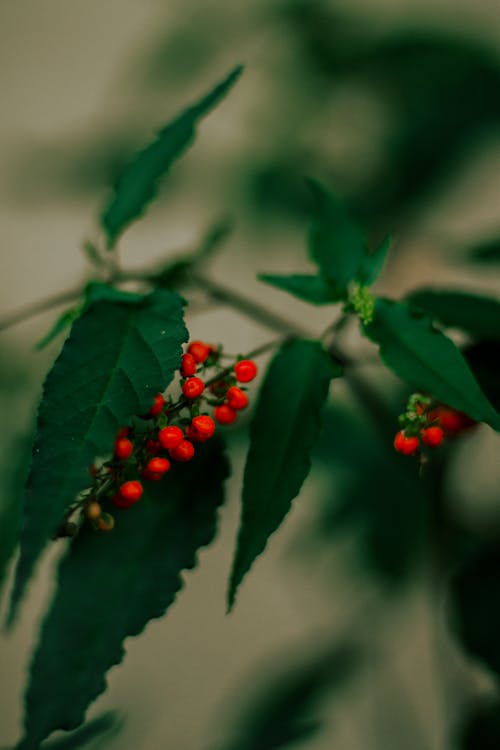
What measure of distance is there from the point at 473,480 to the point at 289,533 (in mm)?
318

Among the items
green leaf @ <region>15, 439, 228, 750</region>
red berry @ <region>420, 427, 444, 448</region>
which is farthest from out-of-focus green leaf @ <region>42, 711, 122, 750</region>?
red berry @ <region>420, 427, 444, 448</region>

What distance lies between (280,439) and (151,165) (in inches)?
8.6

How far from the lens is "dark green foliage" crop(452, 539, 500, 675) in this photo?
2.32 feet

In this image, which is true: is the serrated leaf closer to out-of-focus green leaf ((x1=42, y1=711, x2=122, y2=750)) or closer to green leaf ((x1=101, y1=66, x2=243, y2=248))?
green leaf ((x1=101, y1=66, x2=243, y2=248))

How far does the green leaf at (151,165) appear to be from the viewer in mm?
509

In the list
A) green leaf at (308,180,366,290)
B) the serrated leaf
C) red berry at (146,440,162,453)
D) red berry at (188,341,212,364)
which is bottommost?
red berry at (146,440,162,453)

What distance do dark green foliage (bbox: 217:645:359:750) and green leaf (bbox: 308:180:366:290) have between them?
426mm

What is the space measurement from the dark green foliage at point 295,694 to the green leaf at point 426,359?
1.37 feet

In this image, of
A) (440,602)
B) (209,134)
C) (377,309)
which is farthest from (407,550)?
→ (209,134)

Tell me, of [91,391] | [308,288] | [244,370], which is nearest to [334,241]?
[308,288]

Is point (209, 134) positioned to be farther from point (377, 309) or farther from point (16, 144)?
point (377, 309)

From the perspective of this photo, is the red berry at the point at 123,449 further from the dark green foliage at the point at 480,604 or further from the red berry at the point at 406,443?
the dark green foliage at the point at 480,604

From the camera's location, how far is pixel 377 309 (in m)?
0.51

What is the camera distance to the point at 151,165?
53cm
